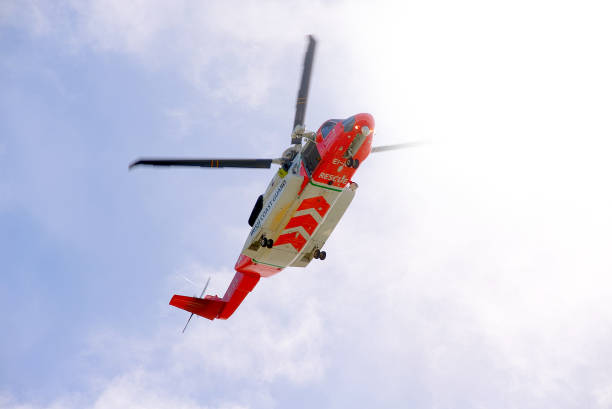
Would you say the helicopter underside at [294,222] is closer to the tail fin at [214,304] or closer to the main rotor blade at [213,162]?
the main rotor blade at [213,162]

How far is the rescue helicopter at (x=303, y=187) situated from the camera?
86.9 ft

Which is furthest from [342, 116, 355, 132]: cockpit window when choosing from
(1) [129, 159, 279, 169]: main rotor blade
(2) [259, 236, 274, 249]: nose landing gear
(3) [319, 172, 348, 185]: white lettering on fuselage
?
(2) [259, 236, 274, 249]: nose landing gear

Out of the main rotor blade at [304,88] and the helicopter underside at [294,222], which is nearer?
the helicopter underside at [294,222]

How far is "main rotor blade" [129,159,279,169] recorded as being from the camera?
26984 mm

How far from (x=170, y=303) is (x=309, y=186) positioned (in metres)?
15.2

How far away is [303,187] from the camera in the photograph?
27.8 metres

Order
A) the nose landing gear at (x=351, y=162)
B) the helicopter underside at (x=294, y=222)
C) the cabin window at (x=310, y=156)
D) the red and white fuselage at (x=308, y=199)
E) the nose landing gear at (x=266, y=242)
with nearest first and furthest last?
1. the red and white fuselage at (x=308, y=199)
2. the nose landing gear at (x=351, y=162)
3. the cabin window at (x=310, y=156)
4. the helicopter underside at (x=294, y=222)
5. the nose landing gear at (x=266, y=242)

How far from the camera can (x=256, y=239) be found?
1173 inches

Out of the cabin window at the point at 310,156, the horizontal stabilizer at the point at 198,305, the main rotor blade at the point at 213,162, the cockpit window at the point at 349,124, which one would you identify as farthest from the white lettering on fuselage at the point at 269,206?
the horizontal stabilizer at the point at 198,305

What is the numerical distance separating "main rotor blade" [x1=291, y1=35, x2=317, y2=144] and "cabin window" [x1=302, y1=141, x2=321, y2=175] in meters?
1.68

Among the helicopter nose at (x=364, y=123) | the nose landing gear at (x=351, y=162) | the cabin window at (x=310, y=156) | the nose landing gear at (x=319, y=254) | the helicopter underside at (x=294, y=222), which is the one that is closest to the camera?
the helicopter nose at (x=364, y=123)

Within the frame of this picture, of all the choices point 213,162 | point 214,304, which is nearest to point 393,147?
point 213,162

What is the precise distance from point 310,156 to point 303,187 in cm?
163

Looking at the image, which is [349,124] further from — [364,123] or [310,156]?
[310,156]
